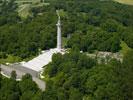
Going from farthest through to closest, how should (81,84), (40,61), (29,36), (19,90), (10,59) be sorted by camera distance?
(29,36), (10,59), (40,61), (81,84), (19,90)

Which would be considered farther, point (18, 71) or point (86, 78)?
point (18, 71)

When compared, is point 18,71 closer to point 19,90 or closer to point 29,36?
point 19,90

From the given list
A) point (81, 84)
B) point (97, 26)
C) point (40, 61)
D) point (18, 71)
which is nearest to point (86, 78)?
point (81, 84)

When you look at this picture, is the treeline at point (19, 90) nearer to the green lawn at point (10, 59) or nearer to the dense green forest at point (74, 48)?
the dense green forest at point (74, 48)

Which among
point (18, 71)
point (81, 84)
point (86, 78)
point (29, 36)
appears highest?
point (86, 78)

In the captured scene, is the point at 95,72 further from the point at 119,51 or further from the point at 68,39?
the point at 68,39


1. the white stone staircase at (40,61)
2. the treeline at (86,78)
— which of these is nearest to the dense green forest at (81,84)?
the treeline at (86,78)

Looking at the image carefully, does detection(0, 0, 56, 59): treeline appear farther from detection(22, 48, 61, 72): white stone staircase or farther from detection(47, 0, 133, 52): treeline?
detection(22, 48, 61, 72): white stone staircase

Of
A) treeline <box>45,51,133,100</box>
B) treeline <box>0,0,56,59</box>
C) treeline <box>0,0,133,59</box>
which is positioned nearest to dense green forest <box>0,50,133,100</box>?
treeline <box>45,51,133,100</box>
